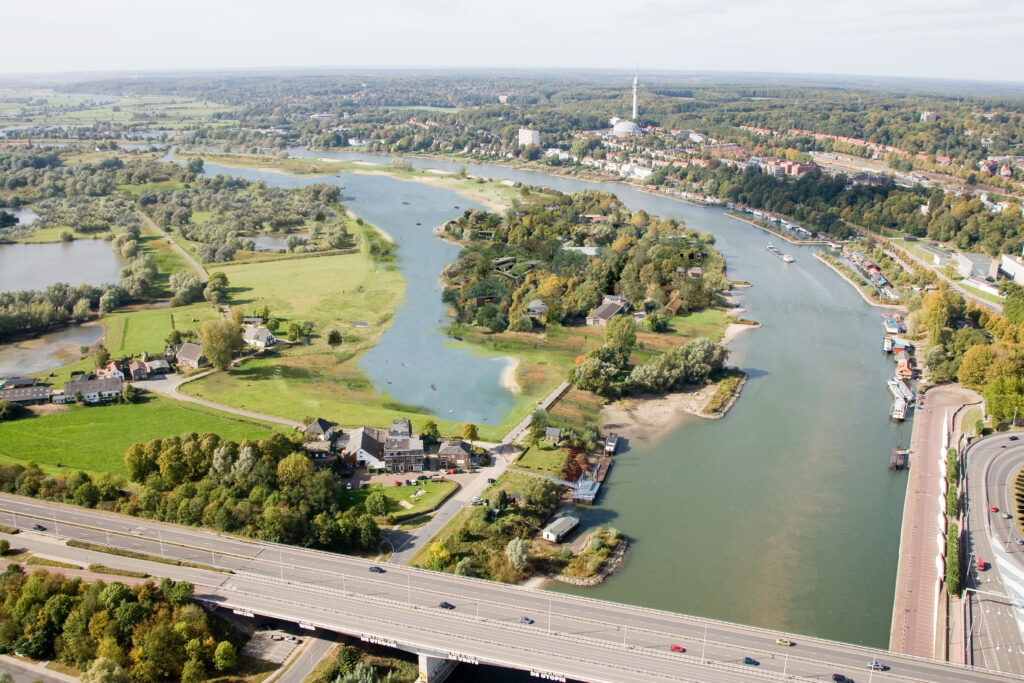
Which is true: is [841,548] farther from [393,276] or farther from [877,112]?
[877,112]

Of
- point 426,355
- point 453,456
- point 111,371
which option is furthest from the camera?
point 426,355

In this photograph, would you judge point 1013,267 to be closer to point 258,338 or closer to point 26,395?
point 258,338

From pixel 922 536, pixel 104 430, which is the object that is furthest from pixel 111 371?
pixel 922 536

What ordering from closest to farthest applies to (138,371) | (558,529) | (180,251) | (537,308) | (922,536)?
(558,529) → (922,536) → (138,371) → (537,308) → (180,251)

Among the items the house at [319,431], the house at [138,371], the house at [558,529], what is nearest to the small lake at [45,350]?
the house at [138,371]

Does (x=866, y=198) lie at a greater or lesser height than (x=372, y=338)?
greater

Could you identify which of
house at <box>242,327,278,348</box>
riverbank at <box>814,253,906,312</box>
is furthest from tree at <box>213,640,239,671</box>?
riverbank at <box>814,253,906,312</box>

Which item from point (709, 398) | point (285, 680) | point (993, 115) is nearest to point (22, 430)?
point (285, 680)
